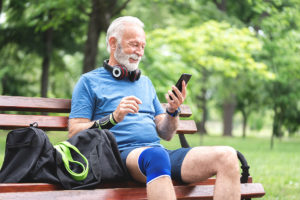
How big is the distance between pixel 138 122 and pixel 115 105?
205 mm

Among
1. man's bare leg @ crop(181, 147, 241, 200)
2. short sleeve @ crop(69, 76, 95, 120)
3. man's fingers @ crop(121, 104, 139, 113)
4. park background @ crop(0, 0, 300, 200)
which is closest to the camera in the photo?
man's bare leg @ crop(181, 147, 241, 200)

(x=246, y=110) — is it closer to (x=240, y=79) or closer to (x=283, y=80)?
(x=240, y=79)

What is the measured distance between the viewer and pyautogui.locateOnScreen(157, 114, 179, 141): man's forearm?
10.5ft

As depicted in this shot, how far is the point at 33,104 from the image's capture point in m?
3.21

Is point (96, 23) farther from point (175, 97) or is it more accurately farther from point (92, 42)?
point (175, 97)

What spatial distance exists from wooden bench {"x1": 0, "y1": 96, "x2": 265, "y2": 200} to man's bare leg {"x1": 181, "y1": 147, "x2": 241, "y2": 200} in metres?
0.16

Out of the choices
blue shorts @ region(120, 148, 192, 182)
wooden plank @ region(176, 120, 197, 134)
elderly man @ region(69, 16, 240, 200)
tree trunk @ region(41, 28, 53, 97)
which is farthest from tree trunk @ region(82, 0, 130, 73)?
blue shorts @ region(120, 148, 192, 182)

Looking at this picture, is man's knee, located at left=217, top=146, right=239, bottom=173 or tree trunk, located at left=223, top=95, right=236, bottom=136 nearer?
man's knee, located at left=217, top=146, right=239, bottom=173

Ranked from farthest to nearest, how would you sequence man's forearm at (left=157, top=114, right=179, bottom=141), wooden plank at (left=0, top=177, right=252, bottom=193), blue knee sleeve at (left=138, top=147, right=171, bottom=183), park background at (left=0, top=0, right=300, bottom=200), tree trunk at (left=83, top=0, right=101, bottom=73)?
tree trunk at (left=83, top=0, right=101, bottom=73)
park background at (left=0, top=0, right=300, bottom=200)
man's forearm at (left=157, top=114, right=179, bottom=141)
blue knee sleeve at (left=138, top=147, right=171, bottom=183)
wooden plank at (left=0, top=177, right=252, bottom=193)

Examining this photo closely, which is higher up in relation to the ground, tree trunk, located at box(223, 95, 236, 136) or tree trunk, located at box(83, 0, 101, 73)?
tree trunk, located at box(83, 0, 101, 73)

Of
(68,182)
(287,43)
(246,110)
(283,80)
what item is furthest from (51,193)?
(246,110)

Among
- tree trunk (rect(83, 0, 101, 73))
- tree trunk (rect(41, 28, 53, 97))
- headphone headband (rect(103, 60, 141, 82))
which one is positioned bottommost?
tree trunk (rect(41, 28, 53, 97))

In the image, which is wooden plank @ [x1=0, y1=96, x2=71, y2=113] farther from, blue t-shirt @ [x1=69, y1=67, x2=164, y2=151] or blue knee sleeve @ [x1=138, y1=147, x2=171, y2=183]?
blue knee sleeve @ [x1=138, y1=147, x2=171, y2=183]

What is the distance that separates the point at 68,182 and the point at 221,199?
3.00 feet
